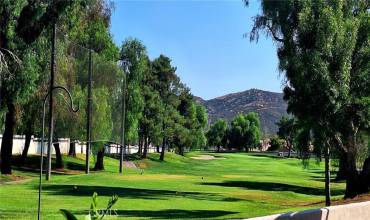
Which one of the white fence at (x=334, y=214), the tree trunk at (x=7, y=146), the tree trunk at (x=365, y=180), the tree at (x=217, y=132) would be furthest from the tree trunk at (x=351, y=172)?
the tree at (x=217, y=132)

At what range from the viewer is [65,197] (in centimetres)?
2453

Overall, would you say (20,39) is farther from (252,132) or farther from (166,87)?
(252,132)

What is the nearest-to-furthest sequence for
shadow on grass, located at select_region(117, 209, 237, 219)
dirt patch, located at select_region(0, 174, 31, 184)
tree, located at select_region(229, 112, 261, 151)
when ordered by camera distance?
1. shadow on grass, located at select_region(117, 209, 237, 219)
2. dirt patch, located at select_region(0, 174, 31, 184)
3. tree, located at select_region(229, 112, 261, 151)

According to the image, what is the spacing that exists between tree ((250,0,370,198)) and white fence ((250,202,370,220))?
1355 cm

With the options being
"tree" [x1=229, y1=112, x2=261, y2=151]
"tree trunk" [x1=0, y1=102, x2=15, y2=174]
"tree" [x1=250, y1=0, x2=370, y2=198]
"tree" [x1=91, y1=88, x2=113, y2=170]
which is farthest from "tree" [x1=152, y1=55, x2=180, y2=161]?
"tree" [x1=229, y1=112, x2=261, y2=151]

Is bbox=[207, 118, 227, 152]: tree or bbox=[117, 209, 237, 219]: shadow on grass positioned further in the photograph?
bbox=[207, 118, 227, 152]: tree

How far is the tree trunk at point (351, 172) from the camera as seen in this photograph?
1132 inches

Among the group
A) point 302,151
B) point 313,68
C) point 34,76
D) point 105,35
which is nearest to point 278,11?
point 313,68

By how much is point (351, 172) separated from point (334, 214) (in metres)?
20.0

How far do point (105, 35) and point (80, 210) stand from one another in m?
28.2

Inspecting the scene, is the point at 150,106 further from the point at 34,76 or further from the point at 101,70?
the point at 34,76

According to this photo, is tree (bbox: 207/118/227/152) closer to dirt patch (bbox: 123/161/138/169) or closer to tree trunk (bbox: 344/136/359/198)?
dirt patch (bbox: 123/161/138/169)

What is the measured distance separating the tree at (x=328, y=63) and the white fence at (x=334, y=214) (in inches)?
533

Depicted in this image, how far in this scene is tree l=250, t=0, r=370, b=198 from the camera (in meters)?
24.7
